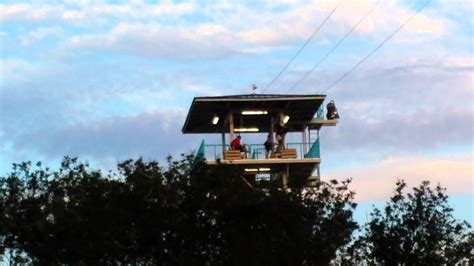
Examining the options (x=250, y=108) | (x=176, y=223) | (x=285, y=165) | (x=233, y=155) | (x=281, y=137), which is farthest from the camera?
(x=250, y=108)

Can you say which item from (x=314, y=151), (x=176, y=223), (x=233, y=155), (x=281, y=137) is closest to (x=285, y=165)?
(x=281, y=137)

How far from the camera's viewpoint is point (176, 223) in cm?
3597

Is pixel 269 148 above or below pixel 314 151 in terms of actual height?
above

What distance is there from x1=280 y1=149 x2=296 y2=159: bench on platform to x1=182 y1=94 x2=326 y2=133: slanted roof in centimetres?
267

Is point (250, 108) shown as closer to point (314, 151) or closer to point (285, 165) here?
point (285, 165)

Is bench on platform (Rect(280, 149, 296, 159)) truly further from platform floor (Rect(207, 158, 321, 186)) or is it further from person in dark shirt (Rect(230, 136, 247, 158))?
person in dark shirt (Rect(230, 136, 247, 158))

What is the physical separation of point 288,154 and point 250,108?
11.7 feet

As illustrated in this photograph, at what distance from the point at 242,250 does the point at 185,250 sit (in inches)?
91.3

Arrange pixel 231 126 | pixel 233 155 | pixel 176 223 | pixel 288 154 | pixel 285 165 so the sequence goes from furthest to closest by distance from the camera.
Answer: pixel 231 126
pixel 288 154
pixel 285 165
pixel 233 155
pixel 176 223

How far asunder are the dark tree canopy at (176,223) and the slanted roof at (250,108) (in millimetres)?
14648

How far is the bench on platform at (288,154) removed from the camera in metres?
52.2

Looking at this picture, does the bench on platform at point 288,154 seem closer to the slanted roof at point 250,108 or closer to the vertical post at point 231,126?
the slanted roof at point 250,108

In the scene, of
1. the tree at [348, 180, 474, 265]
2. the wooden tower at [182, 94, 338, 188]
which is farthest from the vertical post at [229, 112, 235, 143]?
the tree at [348, 180, 474, 265]

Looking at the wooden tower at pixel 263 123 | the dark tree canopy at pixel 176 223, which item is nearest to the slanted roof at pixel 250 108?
the wooden tower at pixel 263 123
